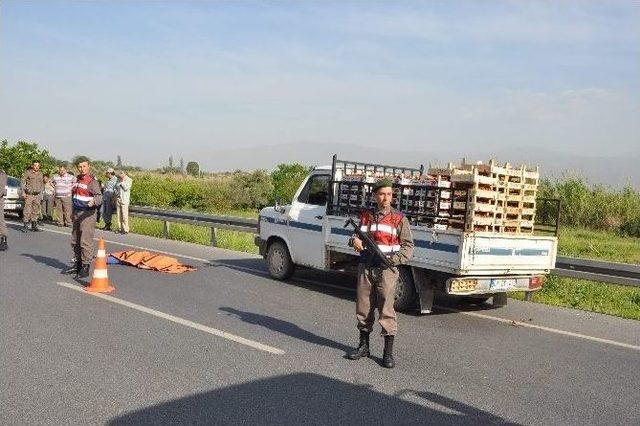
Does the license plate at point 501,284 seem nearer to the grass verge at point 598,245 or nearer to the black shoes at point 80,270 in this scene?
the black shoes at point 80,270

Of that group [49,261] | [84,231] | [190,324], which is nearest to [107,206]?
[49,261]

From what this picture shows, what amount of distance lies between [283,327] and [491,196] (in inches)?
122

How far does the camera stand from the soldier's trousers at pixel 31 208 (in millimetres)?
18578

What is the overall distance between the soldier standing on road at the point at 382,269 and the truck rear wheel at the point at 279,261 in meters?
4.75

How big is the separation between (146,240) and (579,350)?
12620mm

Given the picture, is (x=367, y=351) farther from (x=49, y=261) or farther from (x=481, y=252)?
(x=49, y=261)

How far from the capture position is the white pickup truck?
330 inches

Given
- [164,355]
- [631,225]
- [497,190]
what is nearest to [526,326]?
A: [497,190]

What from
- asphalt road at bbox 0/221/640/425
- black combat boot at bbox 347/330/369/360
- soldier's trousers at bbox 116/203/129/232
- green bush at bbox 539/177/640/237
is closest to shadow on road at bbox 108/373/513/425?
asphalt road at bbox 0/221/640/425

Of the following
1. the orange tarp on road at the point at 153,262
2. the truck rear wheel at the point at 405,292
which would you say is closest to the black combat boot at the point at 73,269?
the orange tarp on road at the point at 153,262

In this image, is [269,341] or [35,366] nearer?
[35,366]

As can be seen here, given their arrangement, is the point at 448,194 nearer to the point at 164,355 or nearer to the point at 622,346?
the point at 622,346

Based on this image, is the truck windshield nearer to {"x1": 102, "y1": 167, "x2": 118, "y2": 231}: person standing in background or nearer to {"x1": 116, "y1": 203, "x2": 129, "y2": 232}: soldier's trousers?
{"x1": 116, "y1": 203, "x2": 129, "y2": 232}: soldier's trousers

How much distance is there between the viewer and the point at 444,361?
Result: 6578 millimetres
